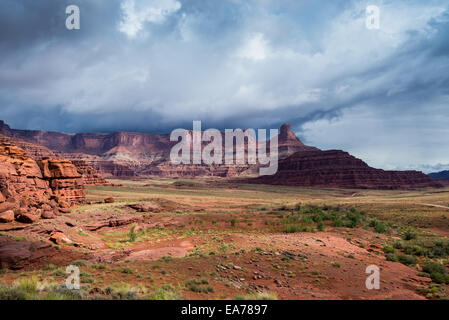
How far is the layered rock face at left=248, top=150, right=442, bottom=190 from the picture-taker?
11338 centimetres

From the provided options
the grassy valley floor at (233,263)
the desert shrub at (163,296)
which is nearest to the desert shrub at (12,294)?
the grassy valley floor at (233,263)

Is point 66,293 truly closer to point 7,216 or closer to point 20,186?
point 7,216

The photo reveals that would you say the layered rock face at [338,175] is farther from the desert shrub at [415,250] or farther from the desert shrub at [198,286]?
the desert shrub at [198,286]

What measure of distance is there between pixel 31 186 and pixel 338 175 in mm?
119514

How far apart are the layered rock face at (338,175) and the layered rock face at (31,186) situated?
107m

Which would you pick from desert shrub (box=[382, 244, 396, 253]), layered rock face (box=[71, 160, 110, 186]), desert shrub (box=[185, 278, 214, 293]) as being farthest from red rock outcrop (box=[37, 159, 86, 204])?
layered rock face (box=[71, 160, 110, 186])

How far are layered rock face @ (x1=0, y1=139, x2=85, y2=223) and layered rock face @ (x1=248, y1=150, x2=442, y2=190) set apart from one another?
4197 inches

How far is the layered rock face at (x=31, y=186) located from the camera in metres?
16.4

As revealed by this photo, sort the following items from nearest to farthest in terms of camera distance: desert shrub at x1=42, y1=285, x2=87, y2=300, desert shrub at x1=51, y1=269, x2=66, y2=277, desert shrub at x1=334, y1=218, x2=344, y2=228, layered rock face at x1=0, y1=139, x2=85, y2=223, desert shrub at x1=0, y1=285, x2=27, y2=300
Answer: desert shrub at x1=0, y1=285, x2=27, y2=300, desert shrub at x1=42, y1=285, x2=87, y2=300, desert shrub at x1=51, y1=269, x2=66, y2=277, layered rock face at x1=0, y1=139, x2=85, y2=223, desert shrub at x1=334, y1=218, x2=344, y2=228

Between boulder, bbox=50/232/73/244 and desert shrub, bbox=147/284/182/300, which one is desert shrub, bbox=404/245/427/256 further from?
boulder, bbox=50/232/73/244

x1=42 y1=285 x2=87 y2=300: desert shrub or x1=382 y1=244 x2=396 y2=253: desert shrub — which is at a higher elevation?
x1=42 y1=285 x2=87 y2=300: desert shrub

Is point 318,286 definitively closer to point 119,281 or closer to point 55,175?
point 119,281

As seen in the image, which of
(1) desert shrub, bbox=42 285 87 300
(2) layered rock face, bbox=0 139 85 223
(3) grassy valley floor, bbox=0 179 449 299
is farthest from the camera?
(2) layered rock face, bbox=0 139 85 223
